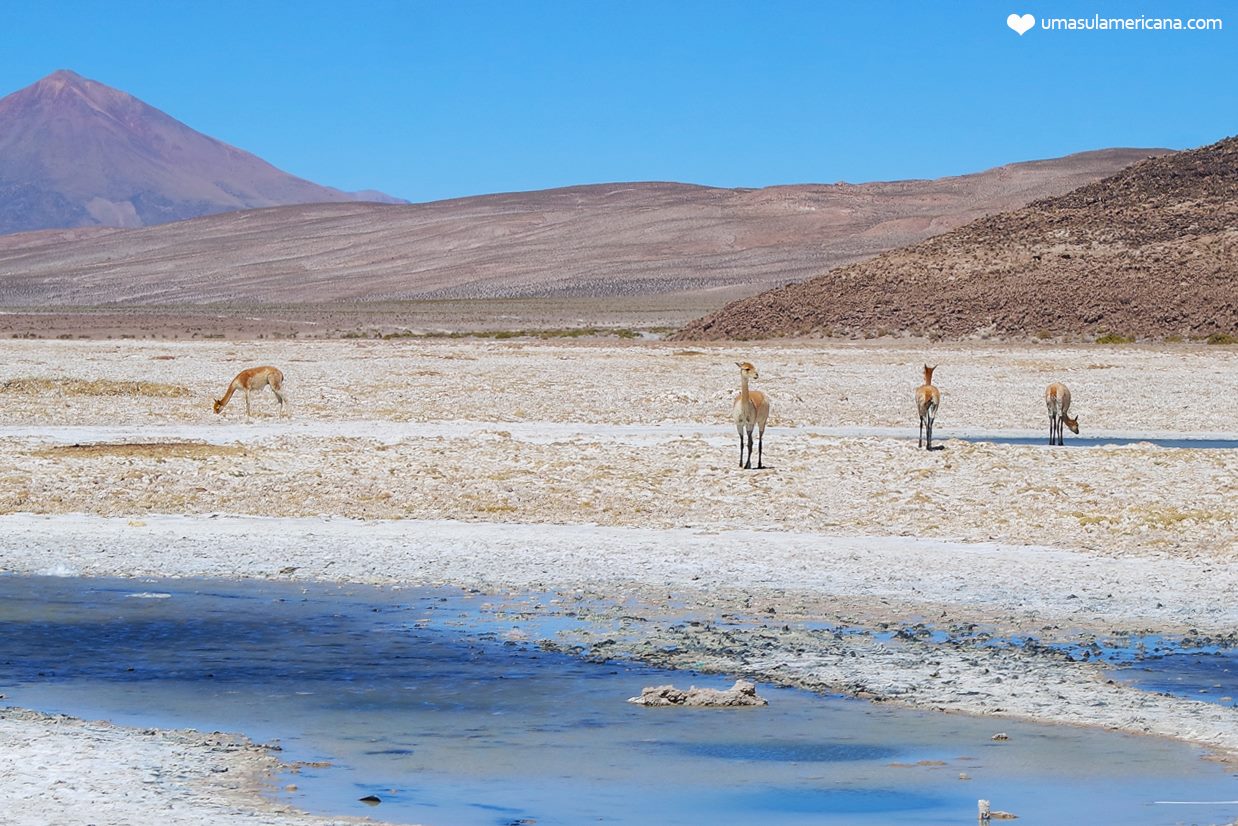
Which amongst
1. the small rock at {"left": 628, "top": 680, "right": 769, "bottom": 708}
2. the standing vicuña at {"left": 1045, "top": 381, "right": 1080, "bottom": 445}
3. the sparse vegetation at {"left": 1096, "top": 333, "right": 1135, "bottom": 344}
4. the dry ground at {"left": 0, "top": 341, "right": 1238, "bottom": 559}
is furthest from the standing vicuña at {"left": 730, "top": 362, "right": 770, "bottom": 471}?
the sparse vegetation at {"left": 1096, "top": 333, "right": 1135, "bottom": 344}

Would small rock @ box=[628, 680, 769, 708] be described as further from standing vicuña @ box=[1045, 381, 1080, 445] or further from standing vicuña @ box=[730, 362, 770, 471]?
standing vicuña @ box=[1045, 381, 1080, 445]

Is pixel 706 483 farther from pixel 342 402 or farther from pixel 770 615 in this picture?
pixel 342 402

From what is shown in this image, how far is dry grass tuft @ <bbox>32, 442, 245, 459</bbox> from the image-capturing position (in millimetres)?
A: 19312

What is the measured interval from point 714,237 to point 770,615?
14262 centimetres

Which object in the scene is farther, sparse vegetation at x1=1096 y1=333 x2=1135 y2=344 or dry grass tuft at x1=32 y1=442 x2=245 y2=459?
sparse vegetation at x1=1096 y1=333 x2=1135 y2=344

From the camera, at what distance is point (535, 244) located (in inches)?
6112

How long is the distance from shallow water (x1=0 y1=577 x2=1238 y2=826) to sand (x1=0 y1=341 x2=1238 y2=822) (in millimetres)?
564

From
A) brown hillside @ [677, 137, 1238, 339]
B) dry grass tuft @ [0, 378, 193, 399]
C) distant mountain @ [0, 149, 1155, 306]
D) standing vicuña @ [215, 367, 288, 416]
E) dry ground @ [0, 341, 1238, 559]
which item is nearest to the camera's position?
dry ground @ [0, 341, 1238, 559]

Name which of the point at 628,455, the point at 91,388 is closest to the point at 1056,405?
the point at 628,455

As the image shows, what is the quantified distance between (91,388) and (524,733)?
77.2ft

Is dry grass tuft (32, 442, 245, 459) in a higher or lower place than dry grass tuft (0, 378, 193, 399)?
lower

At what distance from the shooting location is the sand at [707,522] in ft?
34.4

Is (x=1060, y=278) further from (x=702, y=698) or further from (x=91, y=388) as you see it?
(x=702, y=698)

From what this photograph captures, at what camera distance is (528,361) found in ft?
141
